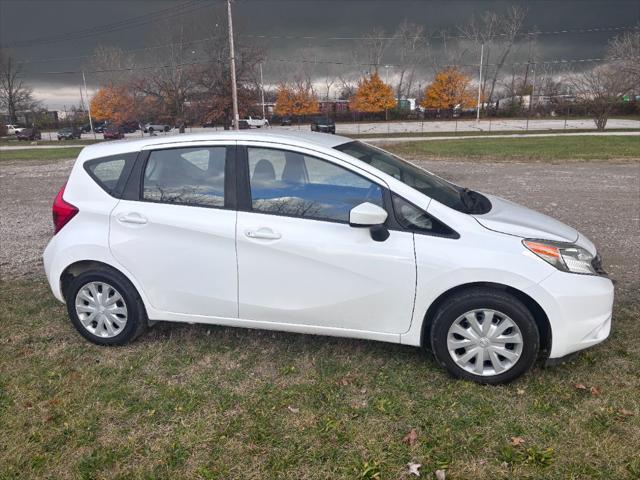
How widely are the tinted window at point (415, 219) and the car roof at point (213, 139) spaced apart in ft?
2.30

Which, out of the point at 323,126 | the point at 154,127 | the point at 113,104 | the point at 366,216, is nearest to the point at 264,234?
the point at 366,216

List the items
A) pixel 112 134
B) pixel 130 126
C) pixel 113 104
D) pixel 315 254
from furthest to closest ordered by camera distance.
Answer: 1. pixel 113 104
2. pixel 130 126
3. pixel 112 134
4. pixel 315 254

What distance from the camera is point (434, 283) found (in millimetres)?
3143

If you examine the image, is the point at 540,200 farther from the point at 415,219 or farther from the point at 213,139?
the point at 213,139

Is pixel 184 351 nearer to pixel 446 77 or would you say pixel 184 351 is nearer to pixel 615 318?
pixel 615 318

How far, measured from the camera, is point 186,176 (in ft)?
12.0

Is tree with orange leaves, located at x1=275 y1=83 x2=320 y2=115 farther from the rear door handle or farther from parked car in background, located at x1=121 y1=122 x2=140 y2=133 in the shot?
the rear door handle

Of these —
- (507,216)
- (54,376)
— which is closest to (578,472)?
(507,216)

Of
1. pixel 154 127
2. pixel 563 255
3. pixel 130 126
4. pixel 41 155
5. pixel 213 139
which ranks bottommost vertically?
pixel 563 255

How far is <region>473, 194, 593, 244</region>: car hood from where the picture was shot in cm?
321

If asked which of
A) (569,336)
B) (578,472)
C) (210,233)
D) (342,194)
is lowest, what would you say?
(578,472)

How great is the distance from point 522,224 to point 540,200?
699 cm

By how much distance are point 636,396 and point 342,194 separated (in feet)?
7.54

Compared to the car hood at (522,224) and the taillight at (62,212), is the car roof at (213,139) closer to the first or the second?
the taillight at (62,212)
